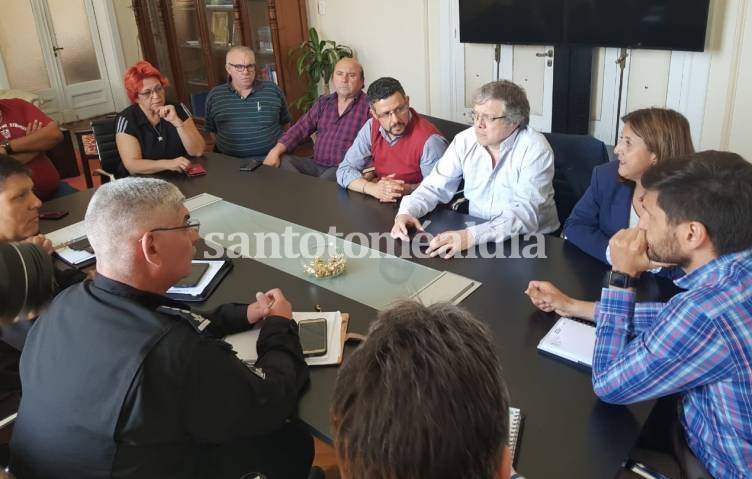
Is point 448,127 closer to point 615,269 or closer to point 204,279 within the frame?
point 204,279

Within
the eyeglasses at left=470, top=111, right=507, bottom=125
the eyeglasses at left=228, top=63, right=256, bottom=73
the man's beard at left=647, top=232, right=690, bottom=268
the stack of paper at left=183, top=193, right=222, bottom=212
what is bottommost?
the stack of paper at left=183, top=193, right=222, bottom=212

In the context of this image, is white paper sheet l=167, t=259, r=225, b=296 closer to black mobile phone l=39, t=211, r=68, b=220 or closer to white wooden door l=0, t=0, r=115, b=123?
black mobile phone l=39, t=211, r=68, b=220

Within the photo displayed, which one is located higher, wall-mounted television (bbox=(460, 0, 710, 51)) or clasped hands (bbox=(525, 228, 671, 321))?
wall-mounted television (bbox=(460, 0, 710, 51))

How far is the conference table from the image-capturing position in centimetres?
112

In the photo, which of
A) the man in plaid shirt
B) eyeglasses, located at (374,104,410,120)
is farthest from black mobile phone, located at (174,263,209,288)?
the man in plaid shirt

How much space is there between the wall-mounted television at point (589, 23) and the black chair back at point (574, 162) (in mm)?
1319

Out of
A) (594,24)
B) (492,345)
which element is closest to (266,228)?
(492,345)

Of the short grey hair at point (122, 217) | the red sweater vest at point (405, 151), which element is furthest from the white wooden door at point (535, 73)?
the short grey hair at point (122, 217)

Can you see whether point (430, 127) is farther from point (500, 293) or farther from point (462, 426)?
point (462, 426)

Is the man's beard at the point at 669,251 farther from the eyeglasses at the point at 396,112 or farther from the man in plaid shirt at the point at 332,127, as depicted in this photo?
the man in plaid shirt at the point at 332,127

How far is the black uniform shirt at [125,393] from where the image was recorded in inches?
42.3

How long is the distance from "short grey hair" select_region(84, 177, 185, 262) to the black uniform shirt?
75 millimetres

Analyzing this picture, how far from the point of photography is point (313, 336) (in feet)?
4.89

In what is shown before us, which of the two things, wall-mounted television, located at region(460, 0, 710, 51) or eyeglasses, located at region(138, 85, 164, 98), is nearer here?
eyeglasses, located at region(138, 85, 164, 98)
